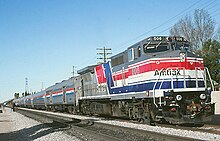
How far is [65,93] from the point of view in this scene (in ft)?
106

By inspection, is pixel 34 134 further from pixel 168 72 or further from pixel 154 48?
pixel 154 48

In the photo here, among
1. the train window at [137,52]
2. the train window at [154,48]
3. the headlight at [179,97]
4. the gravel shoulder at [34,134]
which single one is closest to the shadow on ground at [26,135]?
the gravel shoulder at [34,134]

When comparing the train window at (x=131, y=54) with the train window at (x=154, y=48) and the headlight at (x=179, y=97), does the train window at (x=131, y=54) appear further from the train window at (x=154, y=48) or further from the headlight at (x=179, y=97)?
the headlight at (x=179, y=97)

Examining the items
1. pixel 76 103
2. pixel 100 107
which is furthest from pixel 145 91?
pixel 76 103

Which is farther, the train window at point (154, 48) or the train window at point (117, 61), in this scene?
the train window at point (117, 61)

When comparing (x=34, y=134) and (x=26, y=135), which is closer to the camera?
(x=26, y=135)

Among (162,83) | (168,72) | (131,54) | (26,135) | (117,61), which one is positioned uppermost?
(131,54)

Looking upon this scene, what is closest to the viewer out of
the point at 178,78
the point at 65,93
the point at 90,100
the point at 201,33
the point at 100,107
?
the point at 178,78

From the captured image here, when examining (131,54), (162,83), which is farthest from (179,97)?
(131,54)

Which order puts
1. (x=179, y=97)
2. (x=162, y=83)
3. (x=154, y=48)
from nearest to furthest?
(x=179, y=97)
(x=162, y=83)
(x=154, y=48)

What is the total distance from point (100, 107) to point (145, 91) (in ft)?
24.1

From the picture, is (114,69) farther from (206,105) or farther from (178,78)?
(206,105)

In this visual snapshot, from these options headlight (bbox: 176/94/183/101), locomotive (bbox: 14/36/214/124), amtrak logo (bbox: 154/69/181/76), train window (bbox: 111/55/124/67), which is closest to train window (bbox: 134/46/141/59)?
locomotive (bbox: 14/36/214/124)

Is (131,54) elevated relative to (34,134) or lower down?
elevated
